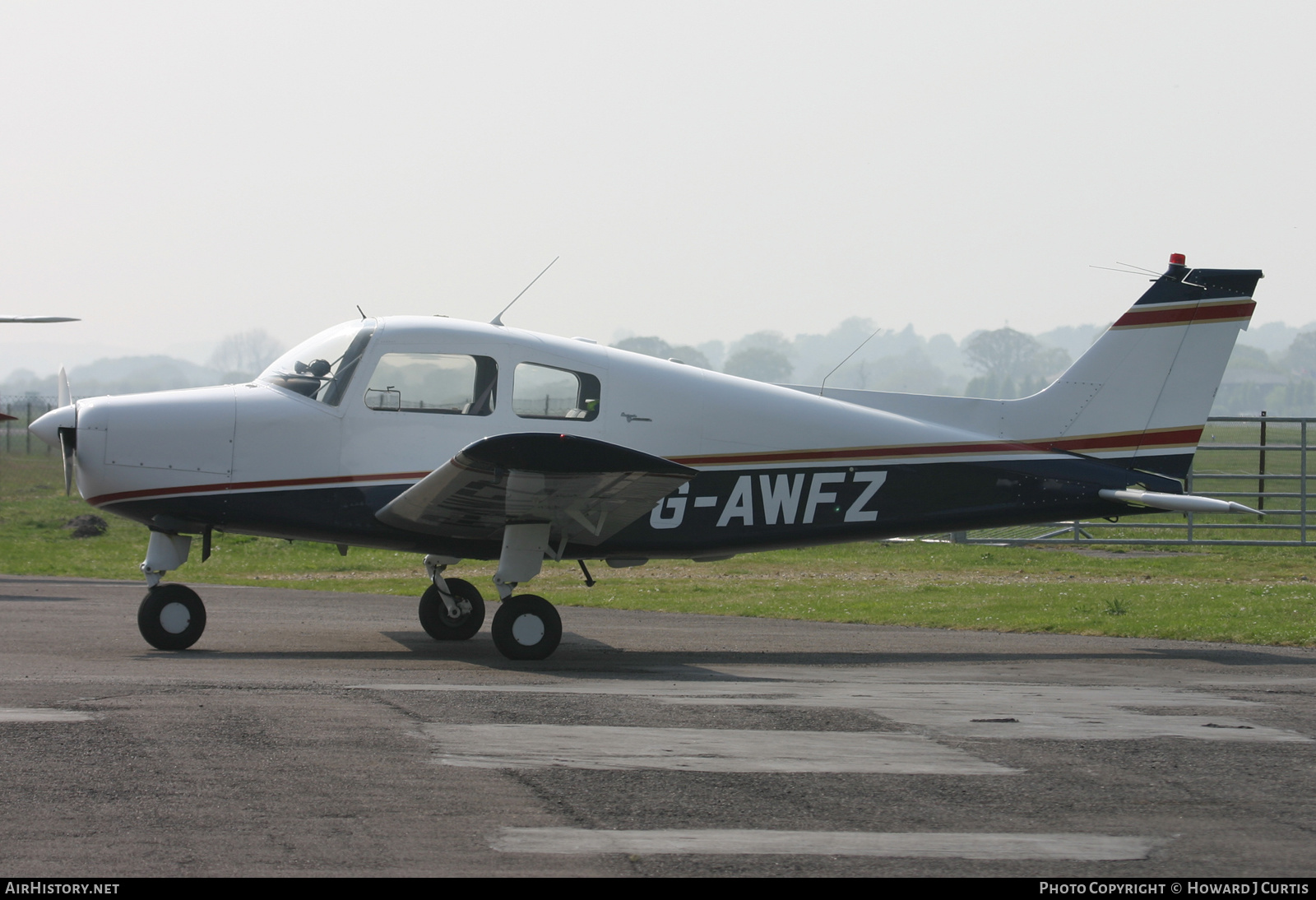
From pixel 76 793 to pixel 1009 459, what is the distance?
8.42m

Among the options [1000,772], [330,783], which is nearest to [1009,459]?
[1000,772]

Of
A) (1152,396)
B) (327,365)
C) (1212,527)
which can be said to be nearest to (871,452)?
(1152,396)

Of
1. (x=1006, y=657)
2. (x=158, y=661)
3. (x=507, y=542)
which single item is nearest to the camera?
(x=158, y=661)

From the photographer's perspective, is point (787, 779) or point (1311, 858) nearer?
point (1311, 858)

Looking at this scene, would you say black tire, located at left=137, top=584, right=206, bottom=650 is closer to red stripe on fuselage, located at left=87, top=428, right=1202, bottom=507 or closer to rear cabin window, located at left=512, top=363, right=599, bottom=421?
red stripe on fuselage, located at left=87, top=428, right=1202, bottom=507

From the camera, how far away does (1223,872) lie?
4.30 metres

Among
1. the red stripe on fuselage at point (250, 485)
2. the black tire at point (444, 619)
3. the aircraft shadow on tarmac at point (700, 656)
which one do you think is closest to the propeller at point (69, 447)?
the red stripe on fuselage at point (250, 485)

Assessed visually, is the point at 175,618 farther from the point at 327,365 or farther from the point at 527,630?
the point at 527,630

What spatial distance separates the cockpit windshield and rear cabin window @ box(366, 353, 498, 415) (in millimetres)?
257

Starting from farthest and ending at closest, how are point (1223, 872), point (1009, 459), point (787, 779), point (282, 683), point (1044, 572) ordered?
point (1044, 572) < point (1009, 459) < point (282, 683) < point (787, 779) < point (1223, 872)

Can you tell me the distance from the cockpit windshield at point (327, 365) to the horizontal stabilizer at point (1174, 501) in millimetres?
6899

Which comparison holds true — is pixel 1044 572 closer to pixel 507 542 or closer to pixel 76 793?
pixel 507 542

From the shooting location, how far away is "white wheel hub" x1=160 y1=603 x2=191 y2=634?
987 cm

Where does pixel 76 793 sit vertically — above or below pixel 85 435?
below
